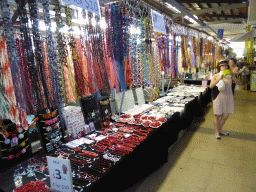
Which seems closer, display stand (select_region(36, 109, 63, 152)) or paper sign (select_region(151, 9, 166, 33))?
display stand (select_region(36, 109, 63, 152))

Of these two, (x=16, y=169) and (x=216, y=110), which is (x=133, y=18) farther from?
(x=216, y=110)

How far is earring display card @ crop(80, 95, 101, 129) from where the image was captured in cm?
214

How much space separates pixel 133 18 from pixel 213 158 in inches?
95.8

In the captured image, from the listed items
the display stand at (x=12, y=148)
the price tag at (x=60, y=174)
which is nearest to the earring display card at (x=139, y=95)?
the display stand at (x=12, y=148)

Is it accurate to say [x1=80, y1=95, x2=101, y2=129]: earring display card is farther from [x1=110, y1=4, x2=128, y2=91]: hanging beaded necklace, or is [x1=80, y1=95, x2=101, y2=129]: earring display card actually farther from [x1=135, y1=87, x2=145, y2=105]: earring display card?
[x1=135, y1=87, x2=145, y2=105]: earring display card

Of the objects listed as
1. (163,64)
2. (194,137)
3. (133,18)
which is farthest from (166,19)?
(194,137)

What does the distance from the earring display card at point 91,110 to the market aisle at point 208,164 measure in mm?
939

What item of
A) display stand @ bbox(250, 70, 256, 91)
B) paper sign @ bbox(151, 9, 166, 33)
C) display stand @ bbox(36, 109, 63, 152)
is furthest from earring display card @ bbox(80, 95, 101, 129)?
display stand @ bbox(250, 70, 256, 91)

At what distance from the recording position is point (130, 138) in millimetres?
2041

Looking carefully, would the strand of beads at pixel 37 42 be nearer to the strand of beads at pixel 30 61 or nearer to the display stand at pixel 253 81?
the strand of beads at pixel 30 61

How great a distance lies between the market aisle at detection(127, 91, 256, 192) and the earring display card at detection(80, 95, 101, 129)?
939 mm

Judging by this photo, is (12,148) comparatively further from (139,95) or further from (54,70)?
(139,95)

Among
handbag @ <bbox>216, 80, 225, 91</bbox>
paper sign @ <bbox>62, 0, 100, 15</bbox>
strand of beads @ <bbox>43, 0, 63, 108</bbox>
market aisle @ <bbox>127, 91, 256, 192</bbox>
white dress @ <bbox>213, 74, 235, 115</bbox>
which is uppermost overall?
paper sign @ <bbox>62, 0, 100, 15</bbox>

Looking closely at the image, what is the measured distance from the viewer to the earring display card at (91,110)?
2.14m
